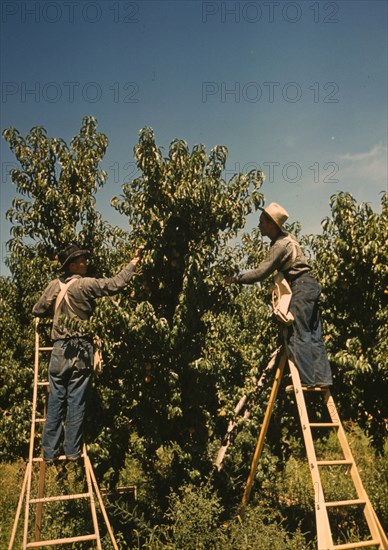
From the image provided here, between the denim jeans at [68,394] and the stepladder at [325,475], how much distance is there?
2.31 m

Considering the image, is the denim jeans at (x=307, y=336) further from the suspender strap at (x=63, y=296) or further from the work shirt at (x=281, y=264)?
the suspender strap at (x=63, y=296)

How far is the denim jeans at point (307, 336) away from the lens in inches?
192

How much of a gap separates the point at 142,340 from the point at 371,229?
11.6ft

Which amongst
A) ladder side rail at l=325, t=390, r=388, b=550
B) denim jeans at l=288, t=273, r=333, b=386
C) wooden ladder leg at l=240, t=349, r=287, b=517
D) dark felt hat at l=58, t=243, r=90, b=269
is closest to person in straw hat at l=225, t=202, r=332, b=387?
denim jeans at l=288, t=273, r=333, b=386

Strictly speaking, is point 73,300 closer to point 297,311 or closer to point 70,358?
point 70,358

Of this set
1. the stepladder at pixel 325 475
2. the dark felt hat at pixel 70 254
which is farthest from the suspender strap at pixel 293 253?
the dark felt hat at pixel 70 254

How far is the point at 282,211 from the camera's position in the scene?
5.45m

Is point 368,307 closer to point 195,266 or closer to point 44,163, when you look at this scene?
point 195,266

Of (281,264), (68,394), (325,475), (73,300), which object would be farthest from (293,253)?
(325,475)

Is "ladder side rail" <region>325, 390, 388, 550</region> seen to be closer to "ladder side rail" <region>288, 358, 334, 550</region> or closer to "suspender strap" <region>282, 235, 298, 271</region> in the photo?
"ladder side rail" <region>288, 358, 334, 550</region>

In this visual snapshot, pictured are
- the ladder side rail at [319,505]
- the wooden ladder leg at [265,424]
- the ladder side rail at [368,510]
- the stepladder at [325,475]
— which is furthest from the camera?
the wooden ladder leg at [265,424]

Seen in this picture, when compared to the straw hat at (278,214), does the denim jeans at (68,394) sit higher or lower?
lower

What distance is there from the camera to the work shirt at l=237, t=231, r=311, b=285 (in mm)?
5086

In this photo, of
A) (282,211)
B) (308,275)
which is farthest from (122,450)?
(282,211)
